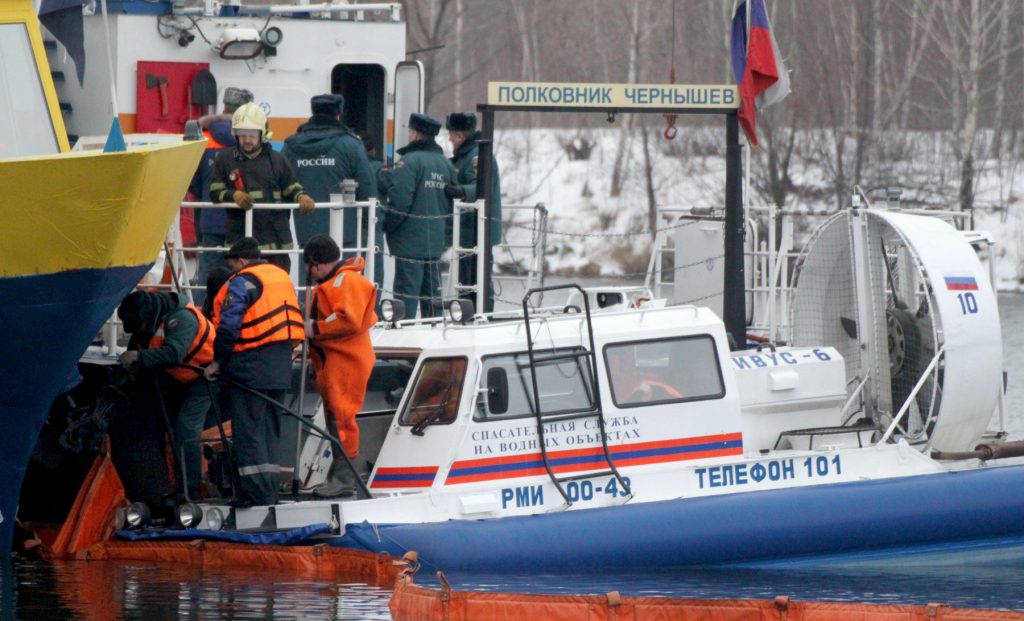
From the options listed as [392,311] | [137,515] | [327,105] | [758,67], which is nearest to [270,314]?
[392,311]

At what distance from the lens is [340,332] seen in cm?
955

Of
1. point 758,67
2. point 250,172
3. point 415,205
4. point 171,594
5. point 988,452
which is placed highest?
point 758,67

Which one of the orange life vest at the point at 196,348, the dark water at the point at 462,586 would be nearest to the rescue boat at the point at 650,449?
the dark water at the point at 462,586

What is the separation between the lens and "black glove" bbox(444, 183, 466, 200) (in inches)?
477

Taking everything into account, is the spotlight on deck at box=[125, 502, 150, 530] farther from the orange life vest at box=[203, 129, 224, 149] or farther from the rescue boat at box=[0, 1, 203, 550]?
the orange life vest at box=[203, 129, 224, 149]

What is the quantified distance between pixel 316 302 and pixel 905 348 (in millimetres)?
3749

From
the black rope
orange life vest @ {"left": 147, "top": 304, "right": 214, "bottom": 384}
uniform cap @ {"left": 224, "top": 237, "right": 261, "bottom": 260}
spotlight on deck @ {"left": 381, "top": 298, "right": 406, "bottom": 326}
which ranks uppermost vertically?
uniform cap @ {"left": 224, "top": 237, "right": 261, "bottom": 260}

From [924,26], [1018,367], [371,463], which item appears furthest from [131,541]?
[924,26]

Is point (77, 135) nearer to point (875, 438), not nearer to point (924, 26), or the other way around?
point (875, 438)

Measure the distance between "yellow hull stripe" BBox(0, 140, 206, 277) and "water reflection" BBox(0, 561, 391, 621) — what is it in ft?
5.57

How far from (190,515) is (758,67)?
17.0ft

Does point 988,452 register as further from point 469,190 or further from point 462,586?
point 469,190

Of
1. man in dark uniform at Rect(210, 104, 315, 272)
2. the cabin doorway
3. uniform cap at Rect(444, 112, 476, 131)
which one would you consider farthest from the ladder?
the cabin doorway

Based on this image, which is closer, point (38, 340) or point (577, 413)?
point (38, 340)
